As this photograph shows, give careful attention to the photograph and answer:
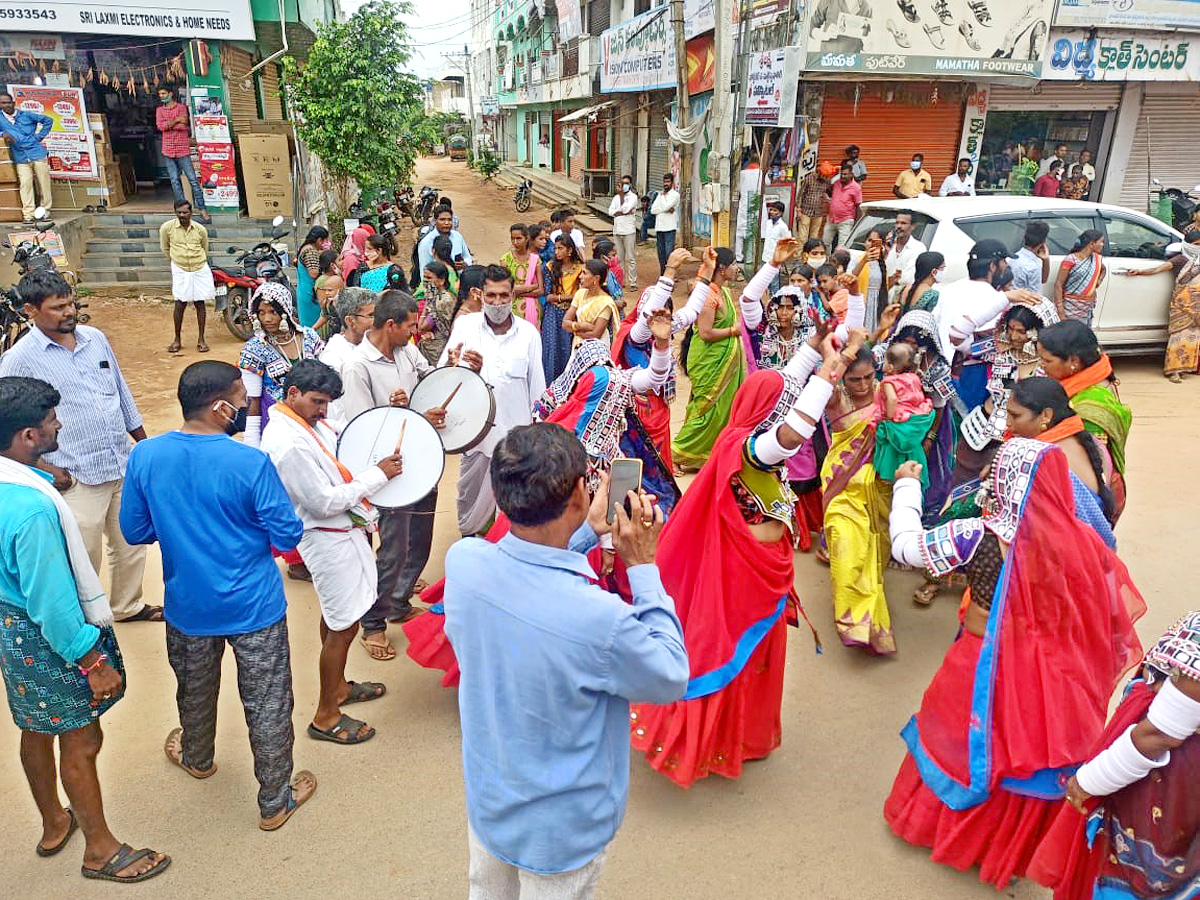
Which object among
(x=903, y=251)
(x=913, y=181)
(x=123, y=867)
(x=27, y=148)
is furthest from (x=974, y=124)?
(x=123, y=867)

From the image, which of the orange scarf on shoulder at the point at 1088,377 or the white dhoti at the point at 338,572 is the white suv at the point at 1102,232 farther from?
the white dhoti at the point at 338,572

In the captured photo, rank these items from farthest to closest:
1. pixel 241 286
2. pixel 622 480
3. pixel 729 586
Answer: pixel 241 286 < pixel 729 586 < pixel 622 480

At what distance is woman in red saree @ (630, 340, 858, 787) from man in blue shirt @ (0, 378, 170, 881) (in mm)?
1821

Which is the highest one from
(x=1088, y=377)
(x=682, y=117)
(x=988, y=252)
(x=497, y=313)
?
(x=682, y=117)

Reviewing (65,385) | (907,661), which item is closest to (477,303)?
(65,385)

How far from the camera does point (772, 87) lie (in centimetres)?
1145

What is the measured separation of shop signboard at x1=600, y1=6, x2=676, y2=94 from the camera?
15469 millimetres

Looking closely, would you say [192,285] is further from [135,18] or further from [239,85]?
[239,85]

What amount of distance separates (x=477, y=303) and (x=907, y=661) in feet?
11.2

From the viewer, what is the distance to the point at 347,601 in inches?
129

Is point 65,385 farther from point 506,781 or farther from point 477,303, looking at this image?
point 506,781

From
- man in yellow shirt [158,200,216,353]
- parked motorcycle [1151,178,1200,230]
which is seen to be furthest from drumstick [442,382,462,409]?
parked motorcycle [1151,178,1200,230]

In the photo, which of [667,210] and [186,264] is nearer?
A: [186,264]

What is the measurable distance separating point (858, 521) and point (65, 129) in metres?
14.2
